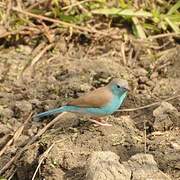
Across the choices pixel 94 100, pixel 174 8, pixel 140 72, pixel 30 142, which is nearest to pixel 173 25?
pixel 174 8

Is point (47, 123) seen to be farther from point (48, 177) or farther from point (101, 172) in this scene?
point (101, 172)

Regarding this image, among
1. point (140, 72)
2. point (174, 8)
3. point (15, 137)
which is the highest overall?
point (15, 137)

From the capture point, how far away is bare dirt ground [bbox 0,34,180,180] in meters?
4.91

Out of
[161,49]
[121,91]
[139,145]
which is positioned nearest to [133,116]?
[121,91]

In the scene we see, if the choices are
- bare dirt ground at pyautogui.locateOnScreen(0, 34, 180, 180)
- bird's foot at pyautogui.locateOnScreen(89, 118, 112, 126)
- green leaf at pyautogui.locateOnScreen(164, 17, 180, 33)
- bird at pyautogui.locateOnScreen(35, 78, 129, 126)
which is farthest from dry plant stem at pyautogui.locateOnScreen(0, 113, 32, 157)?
green leaf at pyautogui.locateOnScreen(164, 17, 180, 33)

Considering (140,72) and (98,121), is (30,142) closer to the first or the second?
(98,121)

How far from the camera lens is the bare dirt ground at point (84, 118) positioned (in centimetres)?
491

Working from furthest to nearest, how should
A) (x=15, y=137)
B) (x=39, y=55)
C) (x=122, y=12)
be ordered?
1. (x=122, y=12)
2. (x=39, y=55)
3. (x=15, y=137)

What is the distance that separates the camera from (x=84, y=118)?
5.74 m

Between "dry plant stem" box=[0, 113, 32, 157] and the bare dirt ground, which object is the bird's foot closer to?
the bare dirt ground

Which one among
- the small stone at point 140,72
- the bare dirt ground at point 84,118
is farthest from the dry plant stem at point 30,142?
the small stone at point 140,72

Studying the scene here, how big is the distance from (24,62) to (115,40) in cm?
107

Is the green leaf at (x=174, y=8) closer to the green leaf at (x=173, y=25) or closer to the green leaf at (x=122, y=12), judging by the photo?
the green leaf at (x=173, y=25)

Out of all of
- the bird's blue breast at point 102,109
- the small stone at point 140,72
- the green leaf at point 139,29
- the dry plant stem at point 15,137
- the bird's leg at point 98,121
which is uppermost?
the bird's blue breast at point 102,109
